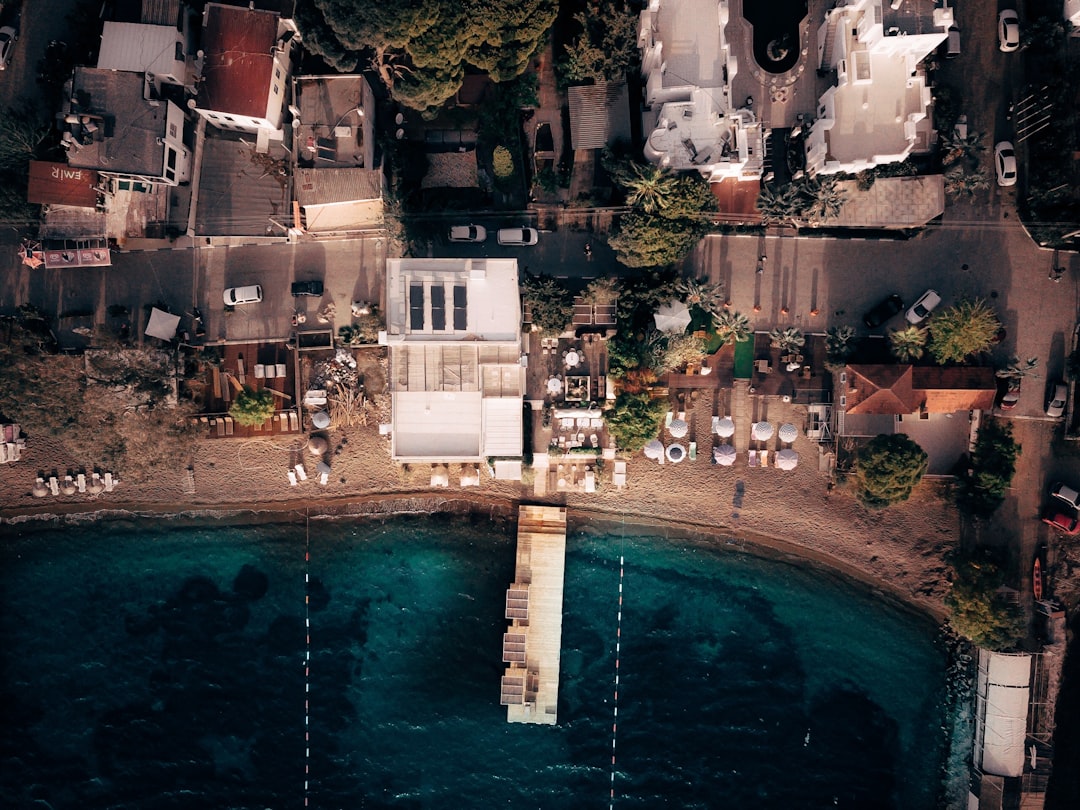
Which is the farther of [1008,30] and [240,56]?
[1008,30]

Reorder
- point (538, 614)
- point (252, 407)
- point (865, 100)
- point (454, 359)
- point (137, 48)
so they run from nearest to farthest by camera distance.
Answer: point (865, 100), point (454, 359), point (137, 48), point (252, 407), point (538, 614)

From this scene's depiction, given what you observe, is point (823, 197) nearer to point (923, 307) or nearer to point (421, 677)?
point (923, 307)

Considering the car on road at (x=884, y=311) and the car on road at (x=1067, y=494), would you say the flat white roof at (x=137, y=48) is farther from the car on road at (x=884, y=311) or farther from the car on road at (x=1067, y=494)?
the car on road at (x=1067, y=494)

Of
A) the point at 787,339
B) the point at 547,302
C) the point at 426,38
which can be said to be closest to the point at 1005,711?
the point at 787,339

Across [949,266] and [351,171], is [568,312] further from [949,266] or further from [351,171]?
[949,266]

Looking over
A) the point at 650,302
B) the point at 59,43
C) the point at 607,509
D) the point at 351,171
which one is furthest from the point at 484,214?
the point at 59,43

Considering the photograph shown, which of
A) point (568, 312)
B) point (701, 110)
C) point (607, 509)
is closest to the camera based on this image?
point (701, 110)

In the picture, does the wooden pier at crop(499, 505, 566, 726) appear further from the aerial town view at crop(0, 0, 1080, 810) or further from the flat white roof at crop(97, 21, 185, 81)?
the flat white roof at crop(97, 21, 185, 81)
